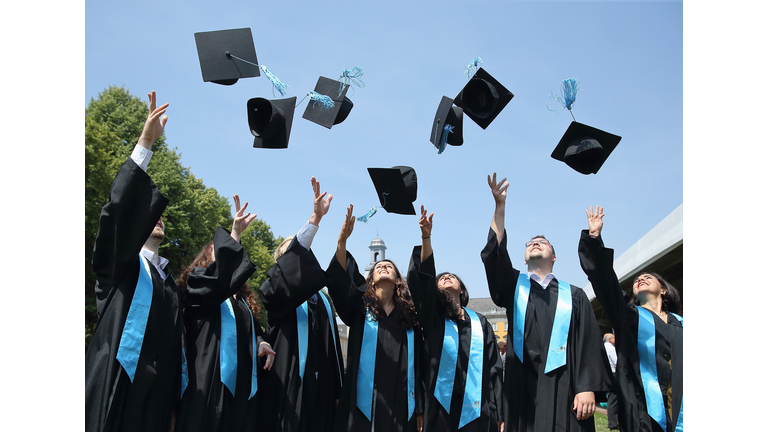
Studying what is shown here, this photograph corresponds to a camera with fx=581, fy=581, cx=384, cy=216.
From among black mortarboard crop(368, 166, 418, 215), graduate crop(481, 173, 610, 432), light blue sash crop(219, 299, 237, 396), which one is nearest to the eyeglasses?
graduate crop(481, 173, 610, 432)

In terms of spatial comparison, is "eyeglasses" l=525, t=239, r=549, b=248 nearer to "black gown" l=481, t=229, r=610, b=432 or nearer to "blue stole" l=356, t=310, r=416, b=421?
"black gown" l=481, t=229, r=610, b=432

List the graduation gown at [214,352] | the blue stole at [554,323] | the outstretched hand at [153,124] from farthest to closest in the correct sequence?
the blue stole at [554,323] < the graduation gown at [214,352] < the outstretched hand at [153,124]

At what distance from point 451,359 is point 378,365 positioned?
547 mm

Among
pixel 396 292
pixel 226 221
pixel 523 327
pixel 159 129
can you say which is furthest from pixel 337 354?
pixel 226 221

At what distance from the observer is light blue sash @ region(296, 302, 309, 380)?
4.13 metres

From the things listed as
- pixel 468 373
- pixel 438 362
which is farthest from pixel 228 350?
pixel 468 373

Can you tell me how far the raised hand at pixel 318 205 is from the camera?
4059 mm

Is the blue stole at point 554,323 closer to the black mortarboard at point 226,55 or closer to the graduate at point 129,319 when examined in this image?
the graduate at point 129,319

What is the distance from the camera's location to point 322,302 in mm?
4582

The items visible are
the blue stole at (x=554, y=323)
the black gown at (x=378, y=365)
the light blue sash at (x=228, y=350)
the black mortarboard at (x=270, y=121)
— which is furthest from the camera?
the black mortarboard at (x=270, y=121)

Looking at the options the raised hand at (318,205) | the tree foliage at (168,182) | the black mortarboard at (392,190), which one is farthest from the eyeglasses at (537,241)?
the tree foliage at (168,182)

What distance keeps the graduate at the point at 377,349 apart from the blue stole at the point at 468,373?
0.56 feet

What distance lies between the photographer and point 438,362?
4250mm

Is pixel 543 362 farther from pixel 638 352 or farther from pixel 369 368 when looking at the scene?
pixel 369 368
